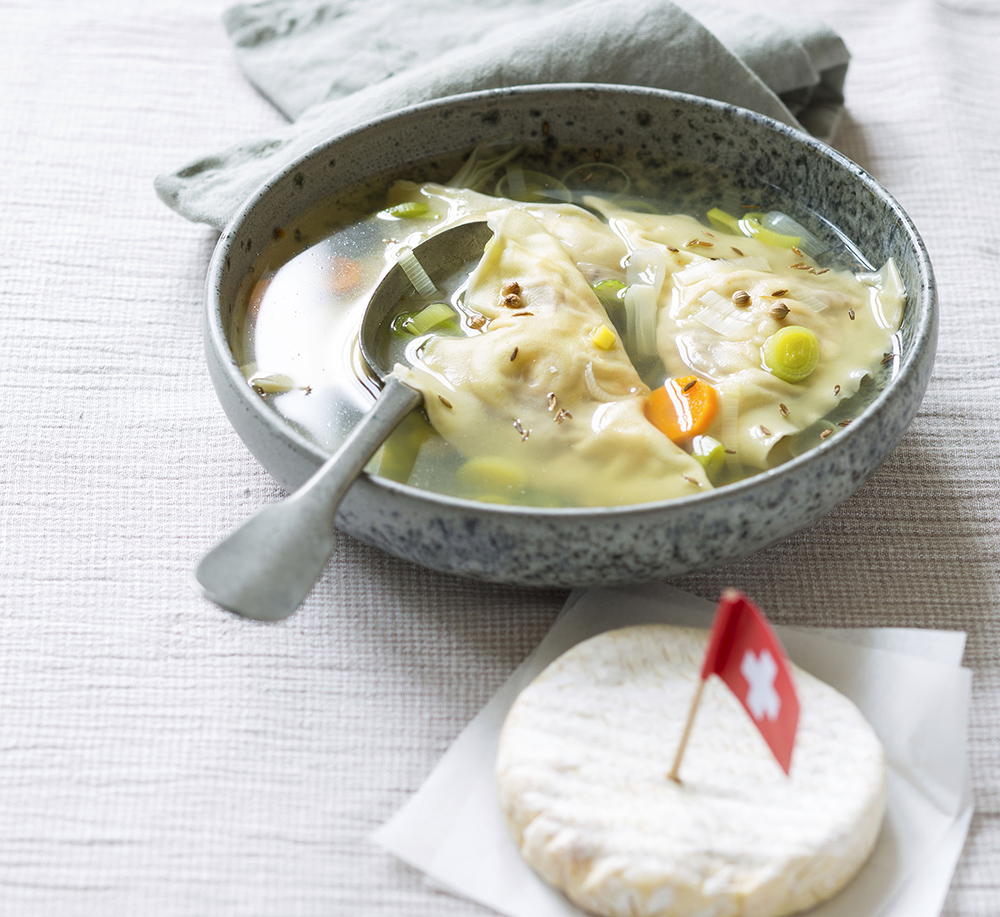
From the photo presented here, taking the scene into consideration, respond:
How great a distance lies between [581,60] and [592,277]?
2.63ft

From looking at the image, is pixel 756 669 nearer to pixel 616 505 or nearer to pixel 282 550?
pixel 616 505

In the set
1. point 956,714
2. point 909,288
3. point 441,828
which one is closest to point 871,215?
point 909,288

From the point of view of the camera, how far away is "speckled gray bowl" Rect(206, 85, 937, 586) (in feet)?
5.35

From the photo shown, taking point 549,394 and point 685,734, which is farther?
point 549,394

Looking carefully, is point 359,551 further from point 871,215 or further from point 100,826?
point 871,215

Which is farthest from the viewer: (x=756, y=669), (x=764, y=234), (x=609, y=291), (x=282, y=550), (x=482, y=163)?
(x=482, y=163)

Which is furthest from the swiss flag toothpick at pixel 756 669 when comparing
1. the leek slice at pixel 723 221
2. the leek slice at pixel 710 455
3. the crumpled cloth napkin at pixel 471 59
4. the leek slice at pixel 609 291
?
the crumpled cloth napkin at pixel 471 59

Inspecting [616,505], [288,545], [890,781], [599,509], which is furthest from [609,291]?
[890,781]

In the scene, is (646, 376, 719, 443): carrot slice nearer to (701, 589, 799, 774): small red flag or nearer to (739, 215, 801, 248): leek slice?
(739, 215, 801, 248): leek slice

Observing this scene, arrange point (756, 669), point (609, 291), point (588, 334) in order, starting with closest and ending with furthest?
point (756, 669) → point (588, 334) → point (609, 291)

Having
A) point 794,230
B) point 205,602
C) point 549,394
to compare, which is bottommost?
point 205,602

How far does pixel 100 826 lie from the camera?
1.61m

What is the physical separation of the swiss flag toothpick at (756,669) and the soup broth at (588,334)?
46 cm

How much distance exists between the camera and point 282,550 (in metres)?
1.57
